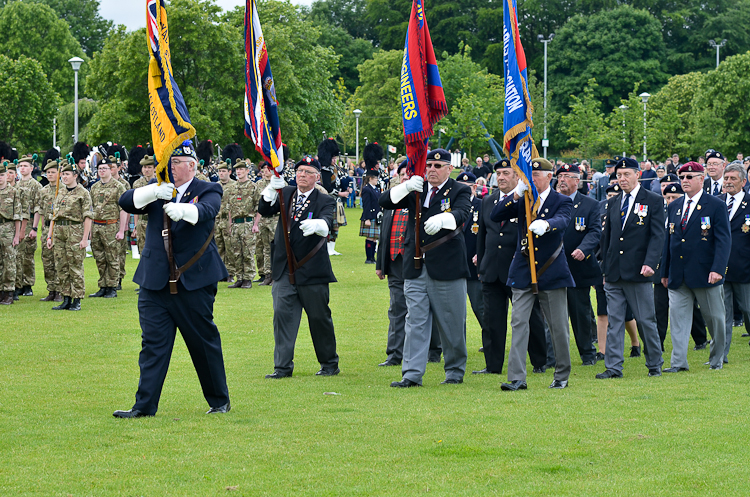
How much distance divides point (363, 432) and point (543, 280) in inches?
106

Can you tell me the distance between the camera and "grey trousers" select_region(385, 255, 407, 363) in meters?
10.6

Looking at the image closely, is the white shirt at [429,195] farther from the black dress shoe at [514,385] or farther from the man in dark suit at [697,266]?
the man in dark suit at [697,266]

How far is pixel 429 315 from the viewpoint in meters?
9.25

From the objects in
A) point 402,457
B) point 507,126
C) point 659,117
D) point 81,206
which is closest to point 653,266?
point 507,126

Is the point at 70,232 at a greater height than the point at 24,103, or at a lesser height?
lesser

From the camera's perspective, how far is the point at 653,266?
31.7 ft

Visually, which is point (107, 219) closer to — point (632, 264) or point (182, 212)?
point (182, 212)

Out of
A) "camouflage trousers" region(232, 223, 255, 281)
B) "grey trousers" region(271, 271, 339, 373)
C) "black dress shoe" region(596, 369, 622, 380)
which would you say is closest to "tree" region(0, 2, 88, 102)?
"camouflage trousers" region(232, 223, 255, 281)

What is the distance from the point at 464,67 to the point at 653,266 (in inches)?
2079

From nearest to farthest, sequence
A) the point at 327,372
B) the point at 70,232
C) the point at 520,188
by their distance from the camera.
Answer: the point at 520,188 → the point at 327,372 → the point at 70,232

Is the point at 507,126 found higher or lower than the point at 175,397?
higher

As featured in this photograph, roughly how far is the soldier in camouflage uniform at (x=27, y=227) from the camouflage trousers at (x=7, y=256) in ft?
0.66

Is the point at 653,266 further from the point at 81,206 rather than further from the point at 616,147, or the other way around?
the point at 616,147

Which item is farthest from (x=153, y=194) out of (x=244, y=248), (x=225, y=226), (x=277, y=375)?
(x=225, y=226)
